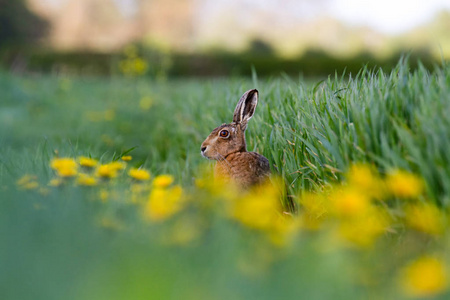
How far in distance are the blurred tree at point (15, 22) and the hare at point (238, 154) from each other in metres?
26.8

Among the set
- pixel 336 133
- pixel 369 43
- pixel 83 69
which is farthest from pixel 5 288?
pixel 369 43

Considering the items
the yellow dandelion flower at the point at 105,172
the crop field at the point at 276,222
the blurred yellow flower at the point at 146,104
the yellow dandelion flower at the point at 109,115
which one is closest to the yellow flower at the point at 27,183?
the crop field at the point at 276,222

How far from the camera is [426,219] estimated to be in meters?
1.44

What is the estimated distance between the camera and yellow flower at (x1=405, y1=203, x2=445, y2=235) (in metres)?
1.43

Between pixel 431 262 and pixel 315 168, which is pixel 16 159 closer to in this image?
pixel 315 168

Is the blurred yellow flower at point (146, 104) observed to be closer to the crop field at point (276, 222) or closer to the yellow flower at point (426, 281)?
the crop field at point (276, 222)

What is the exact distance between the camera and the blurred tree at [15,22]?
86.6 feet

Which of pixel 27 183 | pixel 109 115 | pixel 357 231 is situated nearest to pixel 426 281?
pixel 357 231

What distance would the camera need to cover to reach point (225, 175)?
252 centimetres

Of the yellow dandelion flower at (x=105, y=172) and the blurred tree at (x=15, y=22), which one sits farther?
the blurred tree at (x=15, y=22)

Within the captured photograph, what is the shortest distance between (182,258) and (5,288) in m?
0.50

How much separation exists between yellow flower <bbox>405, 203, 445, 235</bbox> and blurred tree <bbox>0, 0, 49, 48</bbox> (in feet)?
91.7

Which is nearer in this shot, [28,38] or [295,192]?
[295,192]

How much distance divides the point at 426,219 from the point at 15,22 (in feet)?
101
